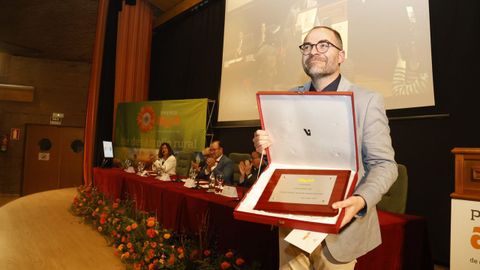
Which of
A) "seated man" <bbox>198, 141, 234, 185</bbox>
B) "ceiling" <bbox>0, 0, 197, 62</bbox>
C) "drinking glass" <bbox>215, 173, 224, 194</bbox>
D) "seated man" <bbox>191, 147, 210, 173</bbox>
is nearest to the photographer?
"drinking glass" <bbox>215, 173, 224, 194</bbox>

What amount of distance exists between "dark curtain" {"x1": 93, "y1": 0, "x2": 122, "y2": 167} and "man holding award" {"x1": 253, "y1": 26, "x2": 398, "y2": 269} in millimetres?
6462

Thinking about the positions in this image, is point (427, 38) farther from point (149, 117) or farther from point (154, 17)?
point (154, 17)

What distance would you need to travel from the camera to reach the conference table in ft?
5.43

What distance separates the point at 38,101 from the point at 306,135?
9.15 metres

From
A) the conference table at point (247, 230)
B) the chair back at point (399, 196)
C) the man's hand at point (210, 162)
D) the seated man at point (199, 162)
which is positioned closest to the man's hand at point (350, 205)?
the conference table at point (247, 230)

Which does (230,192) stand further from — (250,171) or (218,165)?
(218,165)

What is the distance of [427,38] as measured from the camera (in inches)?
110

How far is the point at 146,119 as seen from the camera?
6.47 metres

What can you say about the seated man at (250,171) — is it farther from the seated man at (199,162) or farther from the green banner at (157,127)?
the green banner at (157,127)

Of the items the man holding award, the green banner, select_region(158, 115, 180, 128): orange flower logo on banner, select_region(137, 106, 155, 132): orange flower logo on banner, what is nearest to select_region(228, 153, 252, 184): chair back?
the green banner

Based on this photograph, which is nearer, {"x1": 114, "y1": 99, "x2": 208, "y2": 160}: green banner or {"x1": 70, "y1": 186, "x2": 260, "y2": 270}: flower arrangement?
{"x1": 70, "y1": 186, "x2": 260, "y2": 270}: flower arrangement

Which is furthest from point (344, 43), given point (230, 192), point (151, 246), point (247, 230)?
point (151, 246)

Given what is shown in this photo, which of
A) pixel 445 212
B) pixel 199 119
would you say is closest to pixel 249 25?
pixel 199 119

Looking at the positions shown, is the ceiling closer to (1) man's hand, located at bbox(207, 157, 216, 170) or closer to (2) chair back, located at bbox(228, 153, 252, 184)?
(2) chair back, located at bbox(228, 153, 252, 184)
